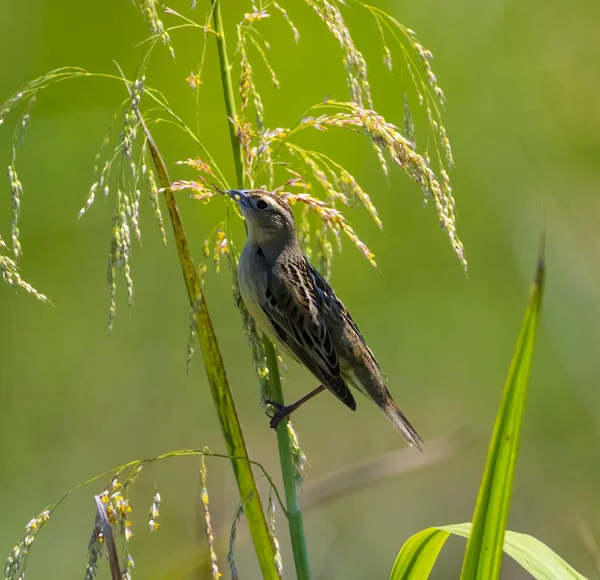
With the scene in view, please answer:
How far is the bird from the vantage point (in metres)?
2.83

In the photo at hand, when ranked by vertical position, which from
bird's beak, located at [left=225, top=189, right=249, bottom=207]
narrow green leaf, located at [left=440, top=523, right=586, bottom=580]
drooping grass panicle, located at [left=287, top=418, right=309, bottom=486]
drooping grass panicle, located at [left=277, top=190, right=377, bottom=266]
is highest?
bird's beak, located at [left=225, top=189, right=249, bottom=207]

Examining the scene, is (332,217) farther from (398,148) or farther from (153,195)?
(153,195)

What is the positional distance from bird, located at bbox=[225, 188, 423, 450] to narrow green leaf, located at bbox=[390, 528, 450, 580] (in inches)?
44.4

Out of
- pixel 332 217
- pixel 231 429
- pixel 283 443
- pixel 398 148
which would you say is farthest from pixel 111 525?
pixel 398 148

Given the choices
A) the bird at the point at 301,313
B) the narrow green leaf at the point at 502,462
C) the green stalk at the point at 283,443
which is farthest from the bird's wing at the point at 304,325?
the narrow green leaf at the point at 502,462

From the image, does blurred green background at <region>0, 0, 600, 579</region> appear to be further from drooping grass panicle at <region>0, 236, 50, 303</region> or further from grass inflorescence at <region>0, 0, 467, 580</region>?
drooping grass panicle at <region>0, 236, 50, 303</region>

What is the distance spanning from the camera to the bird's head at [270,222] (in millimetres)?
2664

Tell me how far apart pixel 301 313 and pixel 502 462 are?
1.65m

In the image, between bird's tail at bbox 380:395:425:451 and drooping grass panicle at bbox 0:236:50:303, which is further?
bird's tail at bbox 380:395:425:451

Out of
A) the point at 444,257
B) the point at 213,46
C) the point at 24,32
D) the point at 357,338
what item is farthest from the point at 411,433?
the point at 24,32

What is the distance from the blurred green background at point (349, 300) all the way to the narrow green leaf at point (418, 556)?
7.26 ft

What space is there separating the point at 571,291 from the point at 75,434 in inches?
105

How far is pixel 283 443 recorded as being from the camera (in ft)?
5.96

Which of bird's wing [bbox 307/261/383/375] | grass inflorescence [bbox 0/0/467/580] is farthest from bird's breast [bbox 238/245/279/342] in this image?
grass inflorescence [bbox 0/0/467/580]
